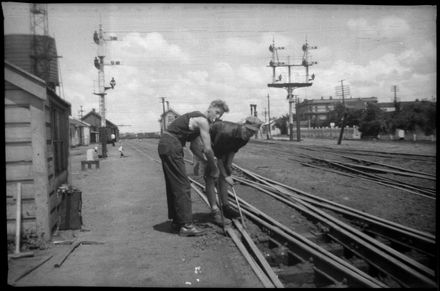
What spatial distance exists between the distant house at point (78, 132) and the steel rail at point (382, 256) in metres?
40.0

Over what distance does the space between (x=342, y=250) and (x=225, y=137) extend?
2325 mm

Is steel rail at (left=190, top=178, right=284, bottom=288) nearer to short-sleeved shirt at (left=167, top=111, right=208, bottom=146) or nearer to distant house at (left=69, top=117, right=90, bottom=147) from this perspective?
short-sleeved shirt at (left=167, top=111, right=208, bottom=146)

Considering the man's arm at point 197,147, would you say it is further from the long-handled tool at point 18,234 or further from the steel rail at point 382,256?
the long-handled tool at point 18,234

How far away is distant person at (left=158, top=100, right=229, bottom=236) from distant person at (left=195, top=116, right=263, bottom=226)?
46 cm

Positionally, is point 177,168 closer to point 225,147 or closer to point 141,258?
point 225,147

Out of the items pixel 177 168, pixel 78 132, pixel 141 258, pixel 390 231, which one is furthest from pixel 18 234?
pixel 78 132

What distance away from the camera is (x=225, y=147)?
563 cm

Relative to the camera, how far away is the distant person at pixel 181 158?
482 centimetres

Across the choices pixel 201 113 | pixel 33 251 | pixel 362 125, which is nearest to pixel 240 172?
pixel 201 113

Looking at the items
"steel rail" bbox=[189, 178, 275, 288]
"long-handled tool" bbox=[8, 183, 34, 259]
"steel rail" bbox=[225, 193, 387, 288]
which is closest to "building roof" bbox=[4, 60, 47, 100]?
"long-handled tool" bbox=[8, 183, 34, 259]

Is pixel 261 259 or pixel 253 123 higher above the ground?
pixel 253 123

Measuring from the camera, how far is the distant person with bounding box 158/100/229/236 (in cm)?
482

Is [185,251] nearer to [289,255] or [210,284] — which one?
[210,284]

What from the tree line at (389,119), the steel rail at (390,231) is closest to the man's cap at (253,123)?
the steel rail at (390,231)
